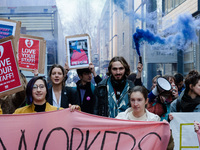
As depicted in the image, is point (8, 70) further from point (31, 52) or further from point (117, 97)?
point (31, 52)

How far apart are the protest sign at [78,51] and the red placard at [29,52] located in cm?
65

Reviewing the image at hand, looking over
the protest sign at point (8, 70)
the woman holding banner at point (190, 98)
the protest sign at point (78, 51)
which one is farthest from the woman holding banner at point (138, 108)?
the protest sign at point (78, 51)

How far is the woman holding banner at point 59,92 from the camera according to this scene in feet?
12.1

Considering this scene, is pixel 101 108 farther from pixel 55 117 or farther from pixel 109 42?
pixel 109 42

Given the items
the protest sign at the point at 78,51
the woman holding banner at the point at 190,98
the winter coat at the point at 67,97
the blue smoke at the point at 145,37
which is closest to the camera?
the woman holding banner at the point at 190,98

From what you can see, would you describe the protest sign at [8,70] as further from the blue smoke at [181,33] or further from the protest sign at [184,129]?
the blue smoke at [181,33]

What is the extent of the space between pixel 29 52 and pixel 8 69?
146 cm

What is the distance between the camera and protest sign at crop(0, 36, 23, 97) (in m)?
3.39

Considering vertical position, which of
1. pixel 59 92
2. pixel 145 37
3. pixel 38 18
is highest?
pixel 38 18

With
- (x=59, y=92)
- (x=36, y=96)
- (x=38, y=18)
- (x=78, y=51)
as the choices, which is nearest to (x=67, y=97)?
(x=59, y=92)

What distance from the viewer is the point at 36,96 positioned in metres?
3.13

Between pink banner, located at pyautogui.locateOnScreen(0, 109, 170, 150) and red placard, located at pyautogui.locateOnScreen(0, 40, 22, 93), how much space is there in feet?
1.54

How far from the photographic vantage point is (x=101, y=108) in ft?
11.7

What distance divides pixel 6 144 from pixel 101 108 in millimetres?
1158
